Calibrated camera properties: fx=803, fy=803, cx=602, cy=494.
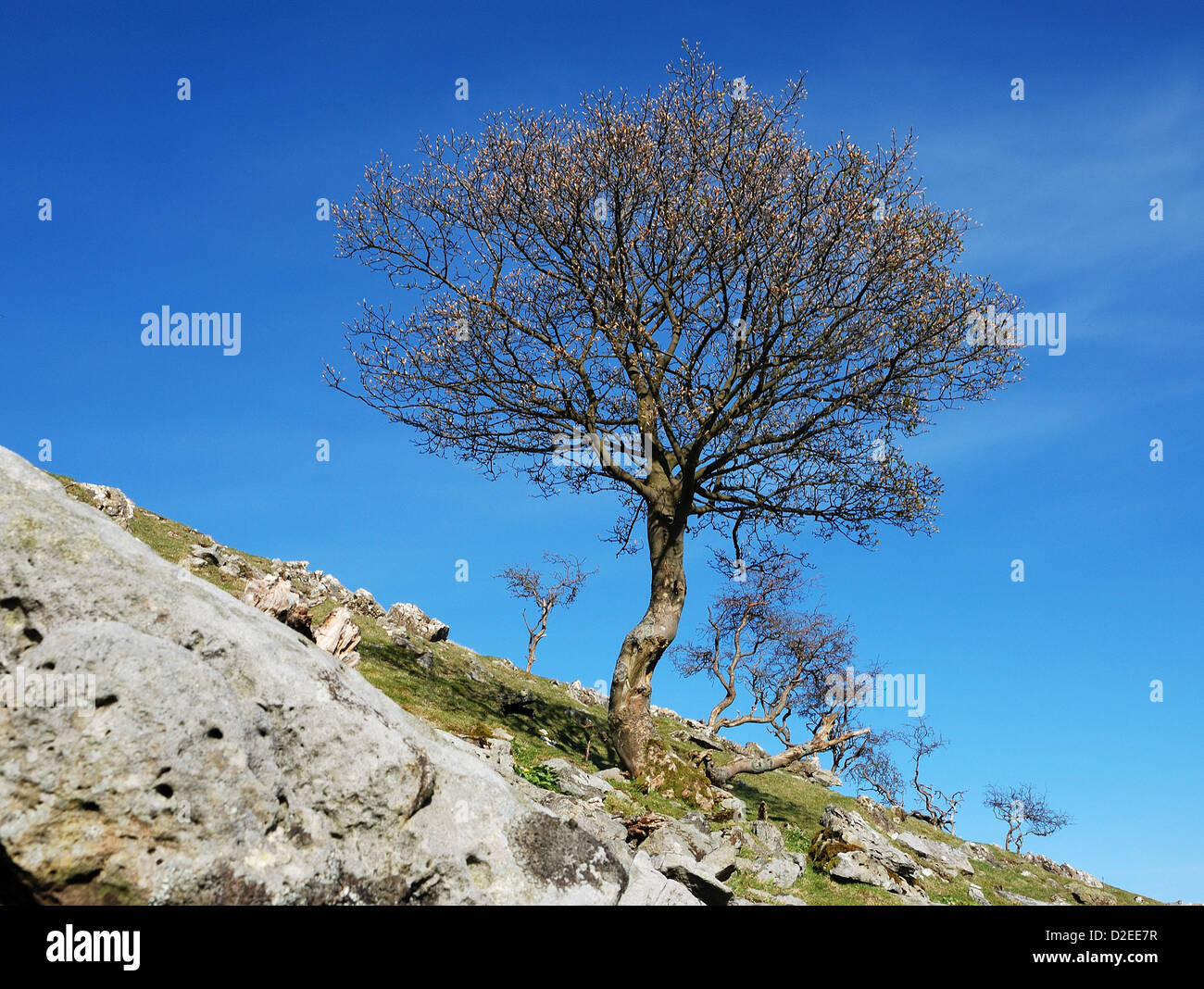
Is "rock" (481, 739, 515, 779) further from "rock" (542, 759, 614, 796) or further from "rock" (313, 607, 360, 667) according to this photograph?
"rock" (313, 607, 360, 667)

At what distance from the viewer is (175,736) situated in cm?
608

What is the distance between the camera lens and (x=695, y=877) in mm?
A: 10938

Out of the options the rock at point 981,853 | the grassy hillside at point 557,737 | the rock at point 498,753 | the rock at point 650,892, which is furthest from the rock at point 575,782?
the rock at point 981,853

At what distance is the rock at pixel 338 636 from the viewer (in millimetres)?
8812

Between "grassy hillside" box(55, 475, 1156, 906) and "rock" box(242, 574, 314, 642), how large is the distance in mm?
9233

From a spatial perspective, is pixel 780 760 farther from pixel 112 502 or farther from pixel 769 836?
pixel 112 502

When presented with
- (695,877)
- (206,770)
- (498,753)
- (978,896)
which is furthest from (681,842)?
(978,896)

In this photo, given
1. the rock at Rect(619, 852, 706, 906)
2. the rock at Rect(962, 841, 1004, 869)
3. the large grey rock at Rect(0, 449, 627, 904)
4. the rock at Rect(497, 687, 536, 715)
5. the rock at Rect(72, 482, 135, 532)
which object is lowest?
the rock at Rect(962, 841, 1004, 869)

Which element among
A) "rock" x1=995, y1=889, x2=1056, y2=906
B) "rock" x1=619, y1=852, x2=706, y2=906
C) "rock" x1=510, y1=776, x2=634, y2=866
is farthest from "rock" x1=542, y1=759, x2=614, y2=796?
"rock" x1=995, y1=889, x2=1056, y2=906

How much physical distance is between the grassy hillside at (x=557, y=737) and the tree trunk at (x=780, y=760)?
1241 millimetres

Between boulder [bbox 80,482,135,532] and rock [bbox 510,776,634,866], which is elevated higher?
boulder [bbox 80,482,135,532]

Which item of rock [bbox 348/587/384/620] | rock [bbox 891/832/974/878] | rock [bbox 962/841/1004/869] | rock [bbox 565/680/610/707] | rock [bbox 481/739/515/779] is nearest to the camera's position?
rock [bbox 481/739/515/779]

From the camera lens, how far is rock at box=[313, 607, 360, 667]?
8812mm
